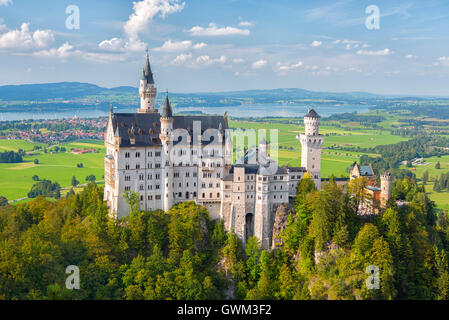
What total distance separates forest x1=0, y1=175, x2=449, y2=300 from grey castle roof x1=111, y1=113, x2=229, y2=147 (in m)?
7.57

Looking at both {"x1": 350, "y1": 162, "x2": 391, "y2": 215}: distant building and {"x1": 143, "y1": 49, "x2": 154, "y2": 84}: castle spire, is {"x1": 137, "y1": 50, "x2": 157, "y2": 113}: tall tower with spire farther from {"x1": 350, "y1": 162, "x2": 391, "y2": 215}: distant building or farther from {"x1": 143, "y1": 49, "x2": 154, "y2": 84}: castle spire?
{"x1": 350, "y1": 162, "x2": 391, "y2": 215}: distant building

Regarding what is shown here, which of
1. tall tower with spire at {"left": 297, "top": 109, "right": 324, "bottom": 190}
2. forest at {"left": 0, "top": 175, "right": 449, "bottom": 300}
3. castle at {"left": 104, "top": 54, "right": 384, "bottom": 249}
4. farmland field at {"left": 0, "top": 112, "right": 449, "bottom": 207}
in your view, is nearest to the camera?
forest at {"left": 0, "top": 175, "right": 449, "bottom": 300}

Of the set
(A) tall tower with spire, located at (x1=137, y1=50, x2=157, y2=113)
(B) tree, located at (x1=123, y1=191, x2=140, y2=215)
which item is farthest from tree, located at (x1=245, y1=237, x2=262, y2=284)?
(A) tall tower with spire, located at (x1=137, y1=50, x2=157, y2=113)

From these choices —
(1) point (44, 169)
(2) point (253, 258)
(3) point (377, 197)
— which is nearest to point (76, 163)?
(1) point (44, 169)

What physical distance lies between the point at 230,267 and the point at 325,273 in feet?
39.4

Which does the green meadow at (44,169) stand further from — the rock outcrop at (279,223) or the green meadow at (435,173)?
Answer: the green meadow at (435,173)

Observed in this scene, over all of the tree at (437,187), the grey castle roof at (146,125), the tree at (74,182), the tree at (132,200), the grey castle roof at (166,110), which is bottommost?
the tree at (437,187)

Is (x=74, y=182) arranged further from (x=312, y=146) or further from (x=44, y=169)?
(x=312, y=146)

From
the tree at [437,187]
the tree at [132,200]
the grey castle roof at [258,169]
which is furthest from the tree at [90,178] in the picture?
the tree at [437,187]

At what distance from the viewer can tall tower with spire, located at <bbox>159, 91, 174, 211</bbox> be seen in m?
61.1

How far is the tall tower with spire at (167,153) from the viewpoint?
6112cm

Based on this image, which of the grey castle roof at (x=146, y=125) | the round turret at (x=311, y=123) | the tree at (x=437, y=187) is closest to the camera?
the grey castle roof at (x=146, y=125)

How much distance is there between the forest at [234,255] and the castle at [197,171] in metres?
1.71

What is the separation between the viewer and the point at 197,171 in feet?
207
